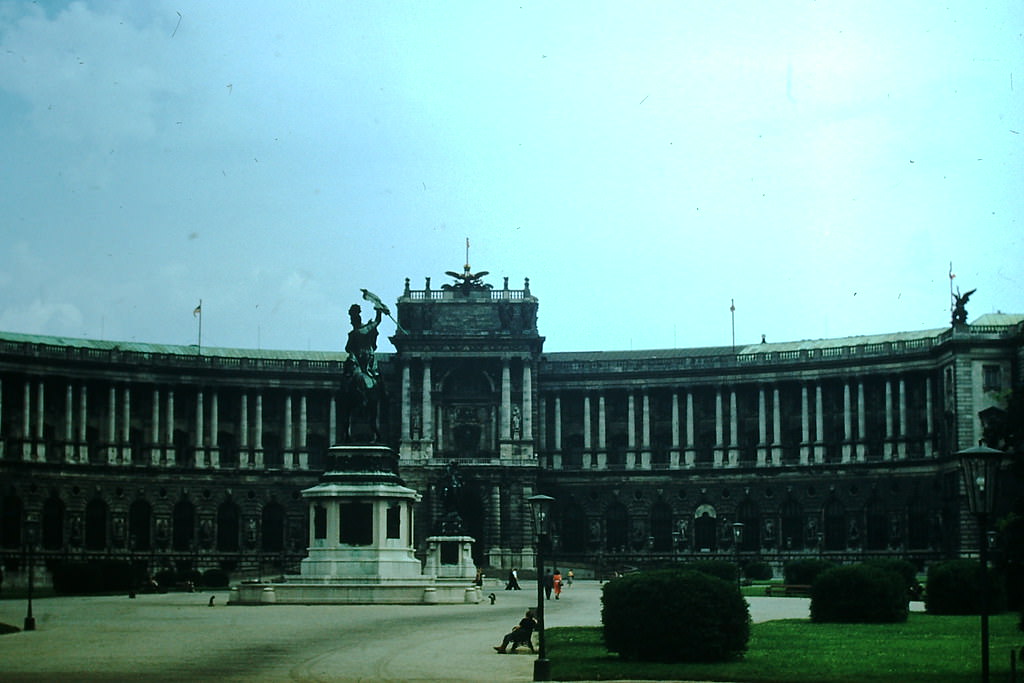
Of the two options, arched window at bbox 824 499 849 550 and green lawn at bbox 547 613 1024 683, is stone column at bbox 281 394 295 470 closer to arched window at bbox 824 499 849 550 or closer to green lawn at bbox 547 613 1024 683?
arched window at bbox 824 499 849 550

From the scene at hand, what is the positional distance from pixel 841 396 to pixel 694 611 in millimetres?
85128

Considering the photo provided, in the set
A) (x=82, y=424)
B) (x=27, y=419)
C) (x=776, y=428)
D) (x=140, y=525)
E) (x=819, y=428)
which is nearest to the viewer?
(x=27, y=419)

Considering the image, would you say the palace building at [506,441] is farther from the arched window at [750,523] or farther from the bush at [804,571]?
the bush at [804,571]

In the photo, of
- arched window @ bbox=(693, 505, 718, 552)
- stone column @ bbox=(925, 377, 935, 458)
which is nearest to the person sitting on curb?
stone column @ bbox=(925, 377, 935, 458)

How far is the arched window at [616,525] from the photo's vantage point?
416ft

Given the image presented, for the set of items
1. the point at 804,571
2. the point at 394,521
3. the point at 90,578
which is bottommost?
the point at 90,578

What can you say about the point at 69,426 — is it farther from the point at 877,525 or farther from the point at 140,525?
the point at 877,525

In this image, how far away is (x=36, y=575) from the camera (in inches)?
4306

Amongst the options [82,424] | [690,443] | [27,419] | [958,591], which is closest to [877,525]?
[690,443]

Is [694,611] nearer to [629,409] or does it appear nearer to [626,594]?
[626,594]

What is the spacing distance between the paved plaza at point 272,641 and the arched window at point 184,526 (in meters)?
48.2

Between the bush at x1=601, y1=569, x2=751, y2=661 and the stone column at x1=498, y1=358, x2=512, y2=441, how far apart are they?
84783 mm

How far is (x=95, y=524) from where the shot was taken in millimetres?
117250

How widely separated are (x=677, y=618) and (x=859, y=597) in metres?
17.6
